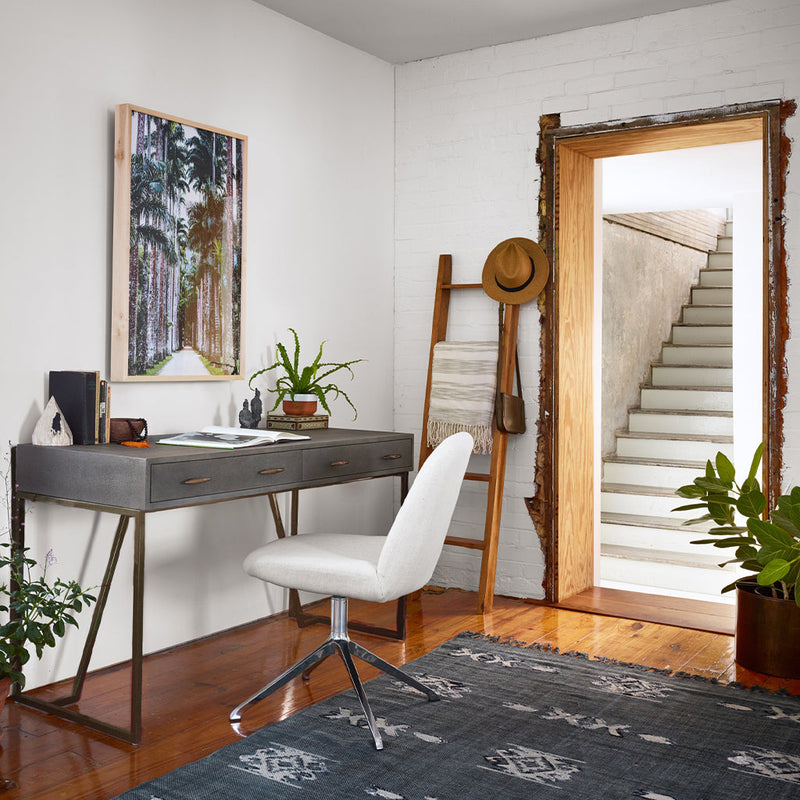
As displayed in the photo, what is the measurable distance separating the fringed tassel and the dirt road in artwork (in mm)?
1183

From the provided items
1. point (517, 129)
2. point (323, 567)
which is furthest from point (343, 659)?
point (517, 129)

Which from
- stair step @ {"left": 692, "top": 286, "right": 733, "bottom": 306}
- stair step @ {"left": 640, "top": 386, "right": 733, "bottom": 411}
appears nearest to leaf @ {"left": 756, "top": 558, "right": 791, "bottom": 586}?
stair step @ {"left": 640, "top": 386, "right": 733, "bottom": 411}

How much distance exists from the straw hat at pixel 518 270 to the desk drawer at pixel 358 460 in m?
0.91

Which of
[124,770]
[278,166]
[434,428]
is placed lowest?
[124,770]

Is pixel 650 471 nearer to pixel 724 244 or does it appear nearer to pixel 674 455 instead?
pixel 674 455

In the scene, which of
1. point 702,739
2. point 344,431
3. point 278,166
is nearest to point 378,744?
point 702,739

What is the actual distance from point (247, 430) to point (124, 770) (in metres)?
1.21

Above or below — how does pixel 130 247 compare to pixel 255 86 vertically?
below

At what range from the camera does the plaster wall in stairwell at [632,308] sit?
688cm

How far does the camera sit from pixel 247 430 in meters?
3.25

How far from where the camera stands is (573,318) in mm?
4344

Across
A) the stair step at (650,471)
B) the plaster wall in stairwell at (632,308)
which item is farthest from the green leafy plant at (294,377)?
the plaster wall in stairwell at (632,308)

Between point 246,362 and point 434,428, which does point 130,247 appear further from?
point 434,428

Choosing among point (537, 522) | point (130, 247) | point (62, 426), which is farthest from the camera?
point (537, 522)
